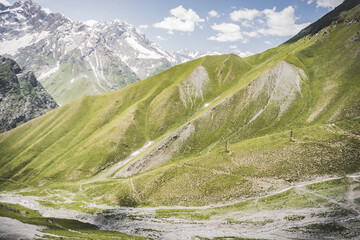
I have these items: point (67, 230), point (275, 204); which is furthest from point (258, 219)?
point (67, 230)

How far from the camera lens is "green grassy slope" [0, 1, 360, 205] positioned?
85.6m

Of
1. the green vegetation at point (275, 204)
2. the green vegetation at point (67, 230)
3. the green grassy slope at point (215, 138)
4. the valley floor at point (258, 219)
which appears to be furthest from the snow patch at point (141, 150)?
the green vegetation at point (275, 204)

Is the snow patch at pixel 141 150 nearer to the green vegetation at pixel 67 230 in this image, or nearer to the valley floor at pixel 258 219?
the valley floor at pixel 258 219

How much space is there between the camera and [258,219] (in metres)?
62.6

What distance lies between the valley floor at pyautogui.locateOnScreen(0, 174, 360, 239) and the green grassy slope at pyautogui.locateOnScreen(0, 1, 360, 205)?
21.4 feet

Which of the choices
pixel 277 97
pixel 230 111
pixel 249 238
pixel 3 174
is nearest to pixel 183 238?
pixel 249 238

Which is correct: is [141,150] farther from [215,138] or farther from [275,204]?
[275,204]

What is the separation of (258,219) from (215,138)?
73.1m

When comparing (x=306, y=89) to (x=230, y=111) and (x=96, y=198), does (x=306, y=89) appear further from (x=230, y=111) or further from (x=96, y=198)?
(x=96, y=198)

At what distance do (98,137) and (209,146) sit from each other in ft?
274

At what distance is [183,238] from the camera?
59.7m

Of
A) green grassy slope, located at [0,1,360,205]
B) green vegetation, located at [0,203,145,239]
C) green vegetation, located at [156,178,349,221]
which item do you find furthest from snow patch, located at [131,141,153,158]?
green vegetation, located at [156,178,349,221]

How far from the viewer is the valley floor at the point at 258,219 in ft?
176

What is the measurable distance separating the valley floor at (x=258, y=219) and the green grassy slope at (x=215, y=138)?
651cm
